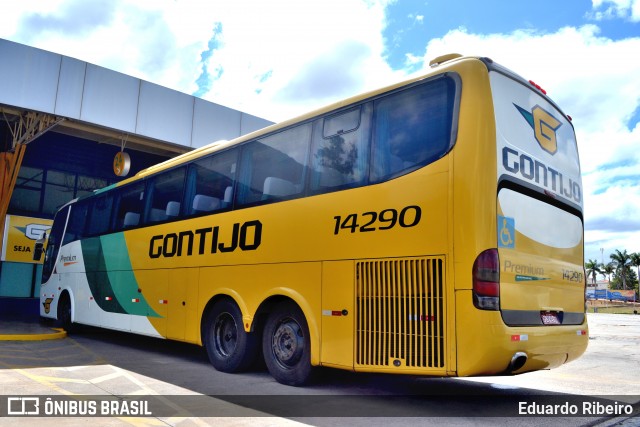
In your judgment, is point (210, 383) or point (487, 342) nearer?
point (487, 342)

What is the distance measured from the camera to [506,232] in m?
5.23

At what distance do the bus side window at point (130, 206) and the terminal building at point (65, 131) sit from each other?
5.45m

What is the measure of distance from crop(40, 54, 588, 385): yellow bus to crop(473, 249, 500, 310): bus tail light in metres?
0.01

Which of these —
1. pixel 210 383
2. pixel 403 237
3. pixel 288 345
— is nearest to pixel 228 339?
pixel 210 383

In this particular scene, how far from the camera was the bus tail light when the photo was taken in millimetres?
4898

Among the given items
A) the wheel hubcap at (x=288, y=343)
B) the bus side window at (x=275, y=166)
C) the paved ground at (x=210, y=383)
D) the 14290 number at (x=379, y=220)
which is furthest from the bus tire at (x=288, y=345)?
the bus side window at (x=275, y=166)

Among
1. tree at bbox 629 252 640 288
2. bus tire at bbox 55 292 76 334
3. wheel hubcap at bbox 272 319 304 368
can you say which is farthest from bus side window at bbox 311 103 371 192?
tree at bbox 629 252 640 288

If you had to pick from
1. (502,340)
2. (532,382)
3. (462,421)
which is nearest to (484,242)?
(502,340)

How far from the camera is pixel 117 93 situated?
1600cm

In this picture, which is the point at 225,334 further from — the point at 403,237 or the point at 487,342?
the point at 487,342

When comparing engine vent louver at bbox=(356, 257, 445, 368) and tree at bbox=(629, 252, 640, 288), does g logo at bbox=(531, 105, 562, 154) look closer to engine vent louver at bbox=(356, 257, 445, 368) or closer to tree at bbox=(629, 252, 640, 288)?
engine vent louver at bbox=(356, 257, 445, 368)

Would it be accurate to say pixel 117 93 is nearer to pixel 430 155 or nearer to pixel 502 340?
pixel 430 155

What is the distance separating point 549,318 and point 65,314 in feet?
38.3

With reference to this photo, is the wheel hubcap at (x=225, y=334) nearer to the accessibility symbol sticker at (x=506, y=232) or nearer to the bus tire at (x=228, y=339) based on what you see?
the bus tire at (x=228, y=339)
